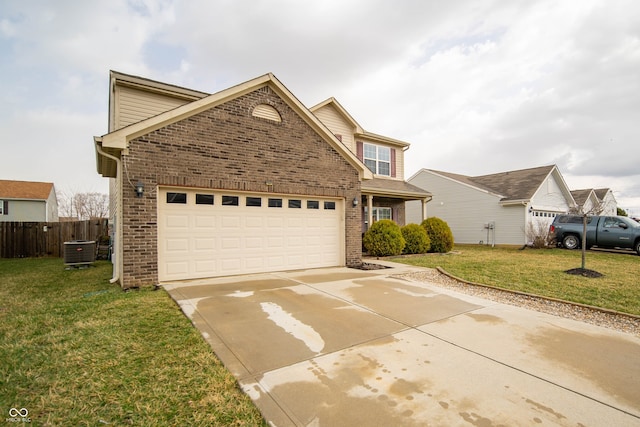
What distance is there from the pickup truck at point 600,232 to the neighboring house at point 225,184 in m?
13.2

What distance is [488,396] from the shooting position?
2.51 m

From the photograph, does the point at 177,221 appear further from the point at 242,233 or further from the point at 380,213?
the point at 380,213

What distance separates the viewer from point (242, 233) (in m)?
8.00

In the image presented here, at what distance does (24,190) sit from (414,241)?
32.6m

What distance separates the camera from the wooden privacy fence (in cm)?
1384

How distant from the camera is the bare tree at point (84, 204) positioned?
105ft

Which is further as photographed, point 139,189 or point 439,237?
point 439,237

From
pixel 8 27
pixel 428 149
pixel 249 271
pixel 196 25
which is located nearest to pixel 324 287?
pixel 249 271

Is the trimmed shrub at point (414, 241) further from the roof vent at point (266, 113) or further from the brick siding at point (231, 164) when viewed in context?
the roof vent at point (266, 113)

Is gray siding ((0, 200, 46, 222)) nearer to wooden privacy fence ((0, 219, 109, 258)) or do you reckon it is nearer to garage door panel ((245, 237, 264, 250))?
wooden privacy fence ((0, 219, 109, 258))

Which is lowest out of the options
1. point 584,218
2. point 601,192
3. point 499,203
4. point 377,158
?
point 584,218

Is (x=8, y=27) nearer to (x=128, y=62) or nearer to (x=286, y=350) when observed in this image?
(x=128, y=62)

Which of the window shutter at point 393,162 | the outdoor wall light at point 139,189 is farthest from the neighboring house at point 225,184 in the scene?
the window shutter at point 393,162

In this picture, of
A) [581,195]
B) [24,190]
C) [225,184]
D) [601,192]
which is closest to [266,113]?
[225,184]
